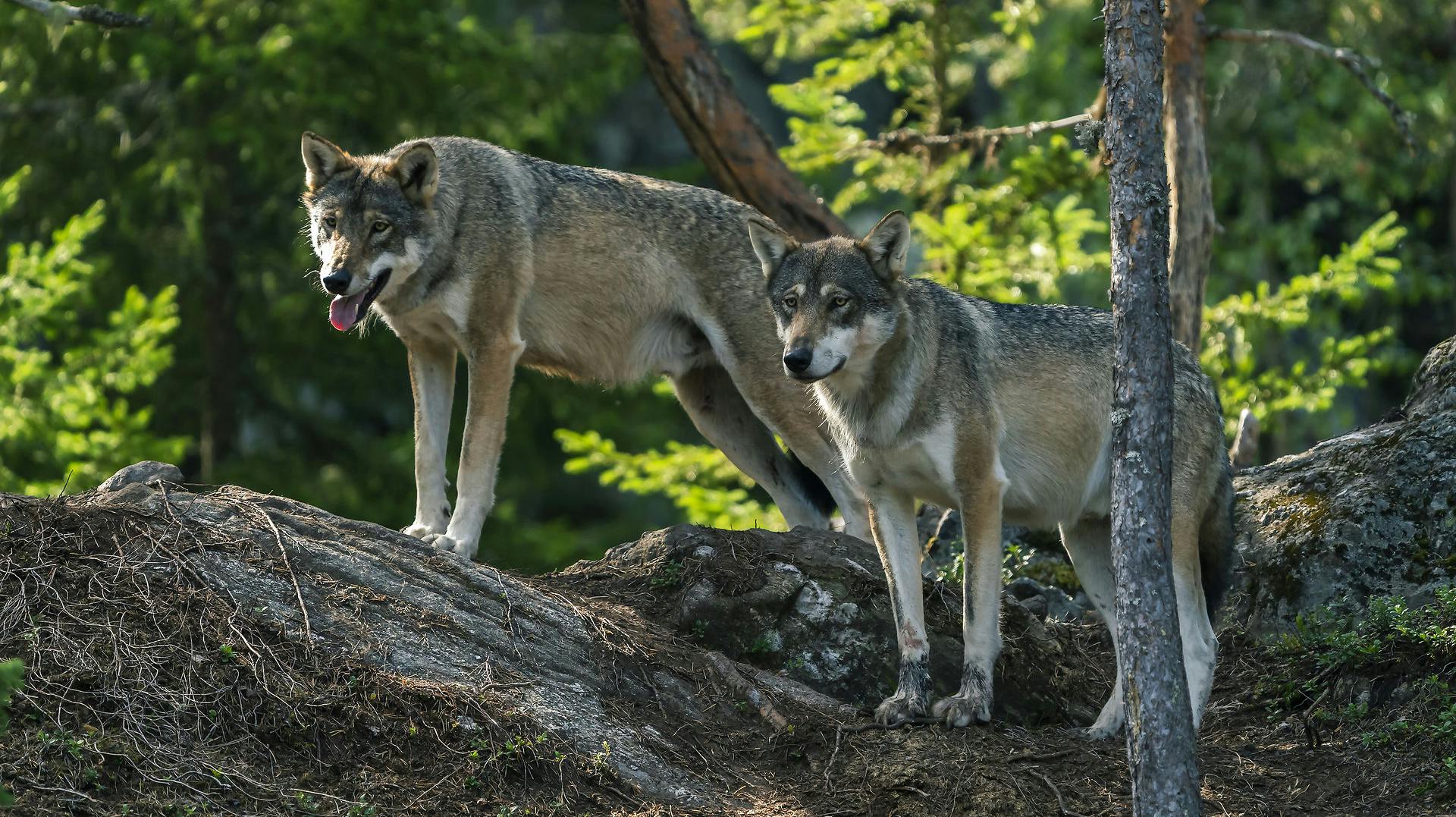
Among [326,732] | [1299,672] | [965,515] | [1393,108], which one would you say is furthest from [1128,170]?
[1393,108]

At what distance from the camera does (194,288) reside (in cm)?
1880

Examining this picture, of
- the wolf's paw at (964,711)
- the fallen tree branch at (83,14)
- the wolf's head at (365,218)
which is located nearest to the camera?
the wolf's paw at (964,711)

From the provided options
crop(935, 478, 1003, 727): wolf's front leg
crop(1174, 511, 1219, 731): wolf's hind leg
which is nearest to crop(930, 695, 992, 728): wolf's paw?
crop(935, 478, 1003, 727): wolf's front leg

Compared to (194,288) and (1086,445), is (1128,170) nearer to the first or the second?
(1086,445)

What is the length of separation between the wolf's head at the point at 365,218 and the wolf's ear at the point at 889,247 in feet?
8.65

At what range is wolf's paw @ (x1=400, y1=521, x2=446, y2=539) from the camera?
7750 mm

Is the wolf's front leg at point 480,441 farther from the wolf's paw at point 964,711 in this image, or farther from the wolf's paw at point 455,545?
the wolf's paw at point 964,711

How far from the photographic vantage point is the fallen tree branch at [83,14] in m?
6.89

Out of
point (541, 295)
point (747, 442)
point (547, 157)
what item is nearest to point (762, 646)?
point (747, 442)

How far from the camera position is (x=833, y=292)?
6656mm

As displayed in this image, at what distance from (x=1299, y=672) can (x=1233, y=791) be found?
1.52 meters

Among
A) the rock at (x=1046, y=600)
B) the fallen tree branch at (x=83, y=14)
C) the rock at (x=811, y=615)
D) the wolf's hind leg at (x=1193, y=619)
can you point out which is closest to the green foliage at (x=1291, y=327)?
the rock at (x=1046, y=600)

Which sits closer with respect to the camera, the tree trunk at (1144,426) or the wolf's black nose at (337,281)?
the tree trunk at (1144,426)

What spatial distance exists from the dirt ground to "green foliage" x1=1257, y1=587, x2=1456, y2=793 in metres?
0.08
